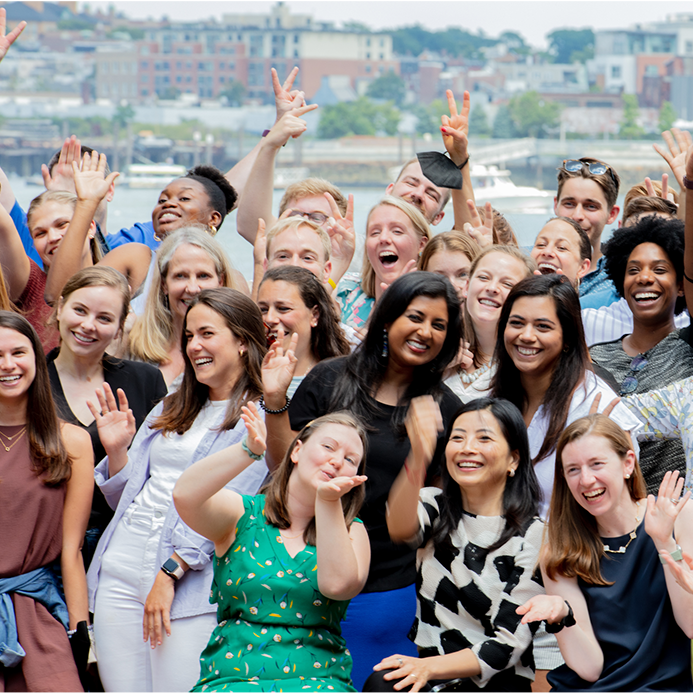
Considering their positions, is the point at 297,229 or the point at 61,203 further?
the point at 61,203

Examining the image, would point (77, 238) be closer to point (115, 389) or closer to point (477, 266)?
point (115, 389)

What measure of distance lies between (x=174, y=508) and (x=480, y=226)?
87.4 inches

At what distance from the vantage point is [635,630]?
295 centimetres

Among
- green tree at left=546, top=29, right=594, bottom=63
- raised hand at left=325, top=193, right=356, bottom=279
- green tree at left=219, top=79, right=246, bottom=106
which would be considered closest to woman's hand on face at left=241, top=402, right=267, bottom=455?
raised hand at left=325, top=193, right=356, bottom=279

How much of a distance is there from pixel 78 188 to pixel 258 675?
249 centimetres

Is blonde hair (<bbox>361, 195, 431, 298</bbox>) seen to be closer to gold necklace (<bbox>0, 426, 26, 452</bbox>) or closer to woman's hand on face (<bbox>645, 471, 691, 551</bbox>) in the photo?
gold necklace (<bbox>0, 426, 26, 452</bbox>)

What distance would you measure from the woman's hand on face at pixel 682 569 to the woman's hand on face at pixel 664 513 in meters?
0.04

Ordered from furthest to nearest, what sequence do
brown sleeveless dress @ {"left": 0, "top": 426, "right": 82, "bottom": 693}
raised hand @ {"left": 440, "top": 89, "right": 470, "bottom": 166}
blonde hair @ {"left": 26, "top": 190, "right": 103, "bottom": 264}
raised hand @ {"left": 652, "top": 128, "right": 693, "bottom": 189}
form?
raised hand @ {"left": 440, "top": 89, "right": 470, "bottom": 166} < blonde hair @ {"left": 26, "top": 190, "right": 103, "bottom": 264} < raised hand @ {"left": 652, "top": 128, "right": 693, "bottom": 189} < brown sleeveless dress @ {"left": 0, "top": 426, "right": 82, "bottom": 693}

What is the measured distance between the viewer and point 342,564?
293 centimetres

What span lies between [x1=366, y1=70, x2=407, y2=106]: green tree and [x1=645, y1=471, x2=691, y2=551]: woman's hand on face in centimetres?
9871

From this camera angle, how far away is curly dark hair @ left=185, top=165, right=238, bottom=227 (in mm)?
5250

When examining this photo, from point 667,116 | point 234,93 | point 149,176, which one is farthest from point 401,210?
point 234,93

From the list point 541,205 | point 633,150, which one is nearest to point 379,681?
point 541,205

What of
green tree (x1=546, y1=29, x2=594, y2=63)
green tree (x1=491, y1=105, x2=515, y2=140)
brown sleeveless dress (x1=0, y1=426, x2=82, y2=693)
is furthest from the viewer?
green tree (x1=546, y1=29, x2=594, y2=63)
